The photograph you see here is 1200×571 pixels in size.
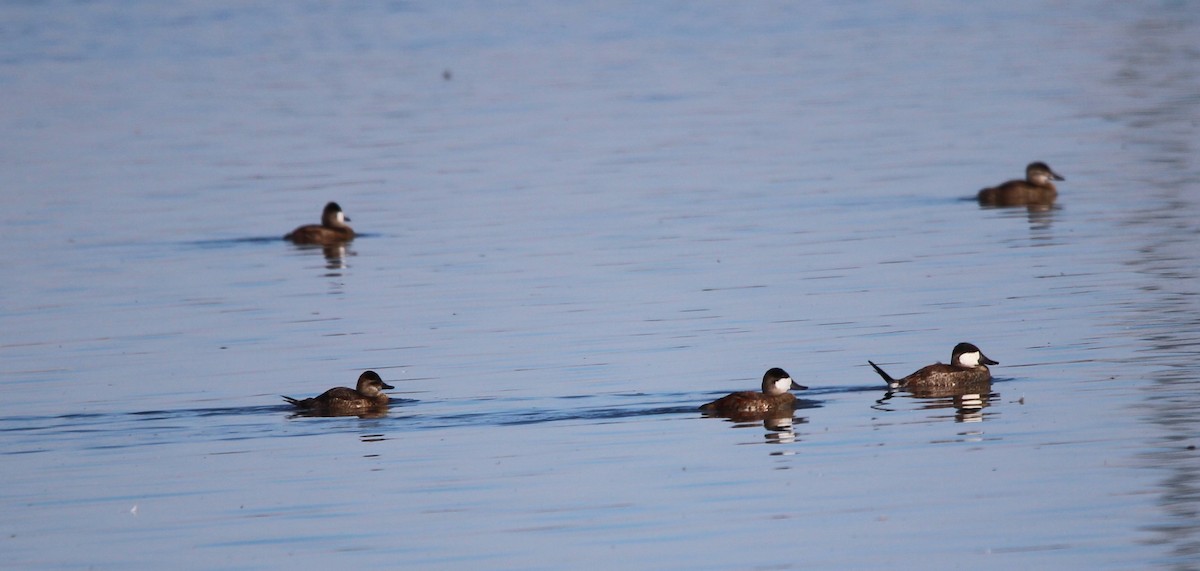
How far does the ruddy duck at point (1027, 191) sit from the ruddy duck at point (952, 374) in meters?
11.3

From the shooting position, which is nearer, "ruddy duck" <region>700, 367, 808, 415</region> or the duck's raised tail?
"ruddy duck" <region>700, 367, 808, 415</region>

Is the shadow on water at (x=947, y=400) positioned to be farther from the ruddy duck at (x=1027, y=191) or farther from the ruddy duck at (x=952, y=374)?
the ruddy duck at (x=1027, y=191)

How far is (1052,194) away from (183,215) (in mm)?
12621

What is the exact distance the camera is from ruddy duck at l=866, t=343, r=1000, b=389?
49.0 ft

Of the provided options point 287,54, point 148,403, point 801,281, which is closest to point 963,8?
point 287,54

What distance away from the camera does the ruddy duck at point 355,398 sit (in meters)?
15.0

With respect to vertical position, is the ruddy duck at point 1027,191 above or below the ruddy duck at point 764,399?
above

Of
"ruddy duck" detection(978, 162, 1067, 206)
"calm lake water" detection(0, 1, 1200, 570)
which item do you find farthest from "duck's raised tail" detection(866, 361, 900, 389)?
"ruddy duck" detection(978, 162, 1067, 206)

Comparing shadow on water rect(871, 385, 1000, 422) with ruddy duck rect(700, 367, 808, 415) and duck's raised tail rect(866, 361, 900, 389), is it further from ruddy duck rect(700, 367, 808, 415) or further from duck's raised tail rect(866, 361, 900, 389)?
ruddy duck rect(700, 367, 808, 415)

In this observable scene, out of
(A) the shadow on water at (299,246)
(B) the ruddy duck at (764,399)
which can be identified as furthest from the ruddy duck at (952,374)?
(A) the shadow on water at (299,246)

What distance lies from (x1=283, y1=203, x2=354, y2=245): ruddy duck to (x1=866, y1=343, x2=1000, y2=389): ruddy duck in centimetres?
1192

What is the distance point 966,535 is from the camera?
1107 centimetres

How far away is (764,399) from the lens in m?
14.4

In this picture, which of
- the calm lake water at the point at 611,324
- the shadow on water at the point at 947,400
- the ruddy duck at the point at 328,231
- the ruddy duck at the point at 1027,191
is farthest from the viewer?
the ruddy duck at the point at 1027,191
